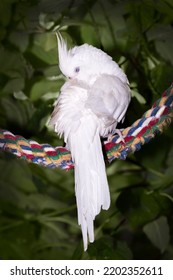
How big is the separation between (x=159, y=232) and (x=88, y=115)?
324 millimetres

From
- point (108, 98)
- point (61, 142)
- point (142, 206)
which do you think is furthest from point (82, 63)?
point (142, 206)

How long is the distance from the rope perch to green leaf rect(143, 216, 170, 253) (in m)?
0.24

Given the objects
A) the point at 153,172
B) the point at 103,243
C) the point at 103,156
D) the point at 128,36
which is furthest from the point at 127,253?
the point at 128,36

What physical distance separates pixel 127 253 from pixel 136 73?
1.09 ft

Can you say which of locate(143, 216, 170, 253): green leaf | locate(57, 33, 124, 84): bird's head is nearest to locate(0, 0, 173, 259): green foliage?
locate(143, 216, 170, 253): green leaf

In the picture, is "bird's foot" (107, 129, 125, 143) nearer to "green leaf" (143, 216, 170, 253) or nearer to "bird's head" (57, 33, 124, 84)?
"bird's head" (57, 33, 124, 84)

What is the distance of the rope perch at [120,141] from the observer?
562 mm

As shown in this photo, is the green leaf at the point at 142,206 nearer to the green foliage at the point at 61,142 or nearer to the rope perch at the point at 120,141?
the green foliage at the point at 61,142

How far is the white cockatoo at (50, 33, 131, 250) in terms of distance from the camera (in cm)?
57

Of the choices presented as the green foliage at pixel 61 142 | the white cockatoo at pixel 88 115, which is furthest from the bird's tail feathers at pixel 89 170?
the green foliage at pixel 61 142

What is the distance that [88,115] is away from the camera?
1.89 feet

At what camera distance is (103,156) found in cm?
59

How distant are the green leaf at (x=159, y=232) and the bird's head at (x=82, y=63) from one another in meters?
0.32
